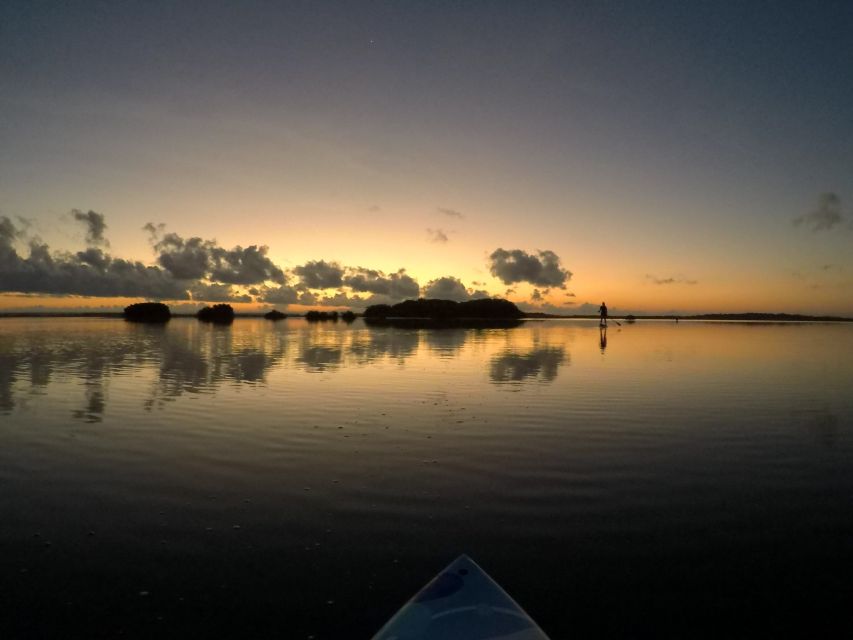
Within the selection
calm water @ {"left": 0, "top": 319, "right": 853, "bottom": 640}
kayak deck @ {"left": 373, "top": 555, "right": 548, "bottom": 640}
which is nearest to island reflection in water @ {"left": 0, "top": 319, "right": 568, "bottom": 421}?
calm water @ {"left": 0, "top": 319, "right": 853, "bottom": 640}

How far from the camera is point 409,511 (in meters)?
10.2

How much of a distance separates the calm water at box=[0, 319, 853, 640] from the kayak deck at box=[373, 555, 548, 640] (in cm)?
89

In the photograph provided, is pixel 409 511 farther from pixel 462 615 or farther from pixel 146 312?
pixel 146 312

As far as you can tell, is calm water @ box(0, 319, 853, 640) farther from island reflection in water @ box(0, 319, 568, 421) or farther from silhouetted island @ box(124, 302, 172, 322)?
silhouetted island @ box(124, 302, 172, 322)

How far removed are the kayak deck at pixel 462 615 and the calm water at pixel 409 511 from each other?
2.93ft

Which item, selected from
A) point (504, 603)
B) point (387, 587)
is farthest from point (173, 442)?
point (504, 603)

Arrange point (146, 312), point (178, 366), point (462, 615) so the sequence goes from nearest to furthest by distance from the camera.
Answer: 1. point (462, 615)
2. point (178, 366)
3. point (146, 312)

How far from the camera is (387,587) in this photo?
7445 millimetres

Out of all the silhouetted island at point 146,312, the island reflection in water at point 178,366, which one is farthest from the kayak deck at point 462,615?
the silhouetted island at point 146,312

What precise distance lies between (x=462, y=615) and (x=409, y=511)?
13.9ft

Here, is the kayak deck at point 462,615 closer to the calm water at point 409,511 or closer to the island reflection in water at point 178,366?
the calm water at point 409,511

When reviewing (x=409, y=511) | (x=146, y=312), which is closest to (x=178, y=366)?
(x=409, y=511)

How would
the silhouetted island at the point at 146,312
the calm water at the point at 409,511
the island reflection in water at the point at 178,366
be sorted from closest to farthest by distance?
the calm water at the point at 409,511 < the island reflection in water at the point at 178,366 < the silhouetted island at the point at 146,312

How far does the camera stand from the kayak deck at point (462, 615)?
5746 millimetres
